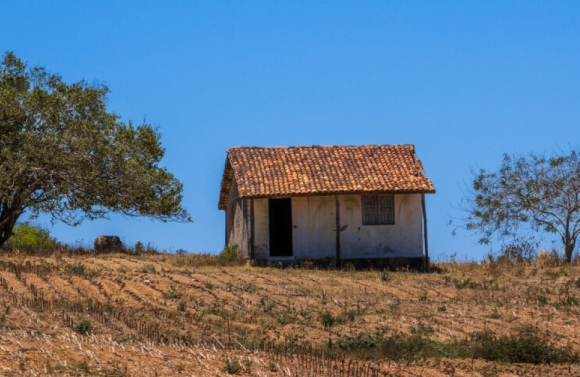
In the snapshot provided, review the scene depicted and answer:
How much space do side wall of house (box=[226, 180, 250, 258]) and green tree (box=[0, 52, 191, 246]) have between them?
1687mm

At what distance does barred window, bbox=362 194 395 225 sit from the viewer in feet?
94.9

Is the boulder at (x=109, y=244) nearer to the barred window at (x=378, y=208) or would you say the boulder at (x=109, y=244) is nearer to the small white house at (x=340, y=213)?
the small white house at (x=340, y=213)

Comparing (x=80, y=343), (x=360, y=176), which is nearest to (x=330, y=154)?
(x=360, y=176)

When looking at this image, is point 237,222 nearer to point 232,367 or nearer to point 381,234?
point 381,234

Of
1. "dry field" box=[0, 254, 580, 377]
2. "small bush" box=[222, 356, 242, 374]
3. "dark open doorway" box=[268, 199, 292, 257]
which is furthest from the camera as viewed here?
"dark open doorway" box=[268, 199, 292, 257]

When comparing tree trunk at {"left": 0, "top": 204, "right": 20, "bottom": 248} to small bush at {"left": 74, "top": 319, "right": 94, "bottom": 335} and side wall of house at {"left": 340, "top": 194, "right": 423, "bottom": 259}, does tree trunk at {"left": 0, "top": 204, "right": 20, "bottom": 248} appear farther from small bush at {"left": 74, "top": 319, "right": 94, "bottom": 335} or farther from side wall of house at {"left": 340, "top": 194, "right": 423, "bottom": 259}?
small bush at {"left": 74, "top": 319, "right": 94, "bottom": 335}

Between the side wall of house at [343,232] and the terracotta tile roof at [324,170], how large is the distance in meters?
0.52

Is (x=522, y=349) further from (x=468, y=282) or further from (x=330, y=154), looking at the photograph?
(x=330, y=154)

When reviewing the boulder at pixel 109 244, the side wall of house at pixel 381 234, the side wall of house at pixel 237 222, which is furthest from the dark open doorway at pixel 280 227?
the boulder at pixel 109 244

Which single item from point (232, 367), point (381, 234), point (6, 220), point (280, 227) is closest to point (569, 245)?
point (381, 234)

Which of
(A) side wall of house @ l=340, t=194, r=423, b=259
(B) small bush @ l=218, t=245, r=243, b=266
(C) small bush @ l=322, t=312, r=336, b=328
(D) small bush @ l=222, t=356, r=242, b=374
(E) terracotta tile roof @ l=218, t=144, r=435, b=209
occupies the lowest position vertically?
(D) small bush @ l=222, t=356, r=242, b=374

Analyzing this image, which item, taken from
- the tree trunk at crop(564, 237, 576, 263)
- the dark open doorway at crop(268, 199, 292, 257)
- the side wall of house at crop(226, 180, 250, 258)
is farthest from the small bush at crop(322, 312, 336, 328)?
the tree trunk at crop(564, 237, 576, 263)

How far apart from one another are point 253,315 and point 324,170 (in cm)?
1143

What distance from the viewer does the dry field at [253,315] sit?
1296 cm
